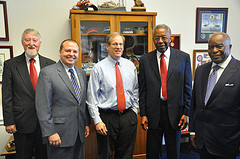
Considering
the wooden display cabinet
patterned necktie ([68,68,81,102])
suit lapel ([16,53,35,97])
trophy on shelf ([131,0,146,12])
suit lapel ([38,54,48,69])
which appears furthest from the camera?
trophy on shelf ([131,0,146,12])

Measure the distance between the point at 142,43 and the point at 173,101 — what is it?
1.20 metres

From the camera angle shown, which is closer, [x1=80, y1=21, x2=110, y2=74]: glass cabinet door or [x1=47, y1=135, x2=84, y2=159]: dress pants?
[x1=47, y1=135, x2=84, y2=159]: dress pants

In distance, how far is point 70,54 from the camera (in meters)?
1.58

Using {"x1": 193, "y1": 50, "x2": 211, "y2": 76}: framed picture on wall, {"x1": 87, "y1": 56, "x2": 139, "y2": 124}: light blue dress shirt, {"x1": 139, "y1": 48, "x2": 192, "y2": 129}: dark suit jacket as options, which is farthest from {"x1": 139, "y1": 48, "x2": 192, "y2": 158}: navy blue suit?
{"x1": 193, "y1": 50, "x2": 211, "y2": 76}: framed picture on wall

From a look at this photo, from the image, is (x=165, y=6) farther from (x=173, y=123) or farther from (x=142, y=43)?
(x=173, y=123)

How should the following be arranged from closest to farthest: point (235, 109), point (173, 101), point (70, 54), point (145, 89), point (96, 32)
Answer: point (235, 109), point (70, 54), point (173, 101), point (145, 89), point (96, 32)

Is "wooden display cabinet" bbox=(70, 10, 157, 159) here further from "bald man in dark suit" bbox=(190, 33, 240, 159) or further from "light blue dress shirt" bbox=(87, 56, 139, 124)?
"bald man in dark suit" bbox=(190, 33, 240, 159)

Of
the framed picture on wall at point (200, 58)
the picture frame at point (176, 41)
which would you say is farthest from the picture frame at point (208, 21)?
the picture frame at point (176, 41)

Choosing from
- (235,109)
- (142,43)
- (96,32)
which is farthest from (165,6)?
(235,109)

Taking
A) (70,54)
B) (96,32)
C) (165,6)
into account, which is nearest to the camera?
(70,54)

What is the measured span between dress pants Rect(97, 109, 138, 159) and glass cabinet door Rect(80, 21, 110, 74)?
91 centimetres

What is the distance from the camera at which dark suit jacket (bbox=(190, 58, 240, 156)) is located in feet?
4.56

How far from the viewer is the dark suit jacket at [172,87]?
1726 millimetres

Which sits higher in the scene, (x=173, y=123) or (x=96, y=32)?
(x=96, y=32)
